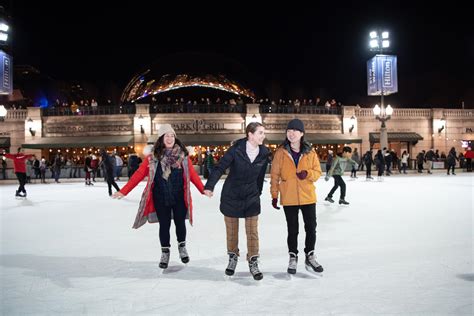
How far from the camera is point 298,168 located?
422 cm

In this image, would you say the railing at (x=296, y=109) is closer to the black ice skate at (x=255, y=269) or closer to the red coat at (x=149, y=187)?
the red coat at (x=149, y=187)

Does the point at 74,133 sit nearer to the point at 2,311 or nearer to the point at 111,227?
the point at 111,227

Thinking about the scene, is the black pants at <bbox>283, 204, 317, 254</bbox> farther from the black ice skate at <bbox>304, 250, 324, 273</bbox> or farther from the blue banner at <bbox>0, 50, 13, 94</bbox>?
the blue banner at <bbox>0, 50, 13, 94</bbox>

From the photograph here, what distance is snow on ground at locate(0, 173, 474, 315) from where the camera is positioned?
128 inches

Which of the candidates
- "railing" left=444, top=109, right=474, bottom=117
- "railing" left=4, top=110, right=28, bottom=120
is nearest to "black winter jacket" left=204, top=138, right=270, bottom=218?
"railing" left=4, top=110, right=28, bottom=120

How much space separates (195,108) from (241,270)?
1063 inches

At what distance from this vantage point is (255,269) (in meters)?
4.04

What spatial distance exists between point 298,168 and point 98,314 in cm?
220

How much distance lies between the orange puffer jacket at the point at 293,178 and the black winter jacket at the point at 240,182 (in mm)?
200

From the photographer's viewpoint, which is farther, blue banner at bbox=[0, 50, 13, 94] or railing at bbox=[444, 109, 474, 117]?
railing at bbox=[444, 109, 474, 117]

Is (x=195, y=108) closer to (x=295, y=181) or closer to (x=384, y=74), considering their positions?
(x=384, y=74)

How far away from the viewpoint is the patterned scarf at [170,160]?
177 inches

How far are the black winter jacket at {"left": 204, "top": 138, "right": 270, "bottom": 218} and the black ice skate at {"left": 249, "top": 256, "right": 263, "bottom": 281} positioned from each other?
42 centimetres

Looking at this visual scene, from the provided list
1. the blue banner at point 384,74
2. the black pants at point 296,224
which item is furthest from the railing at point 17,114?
the black pants at point 296,224
